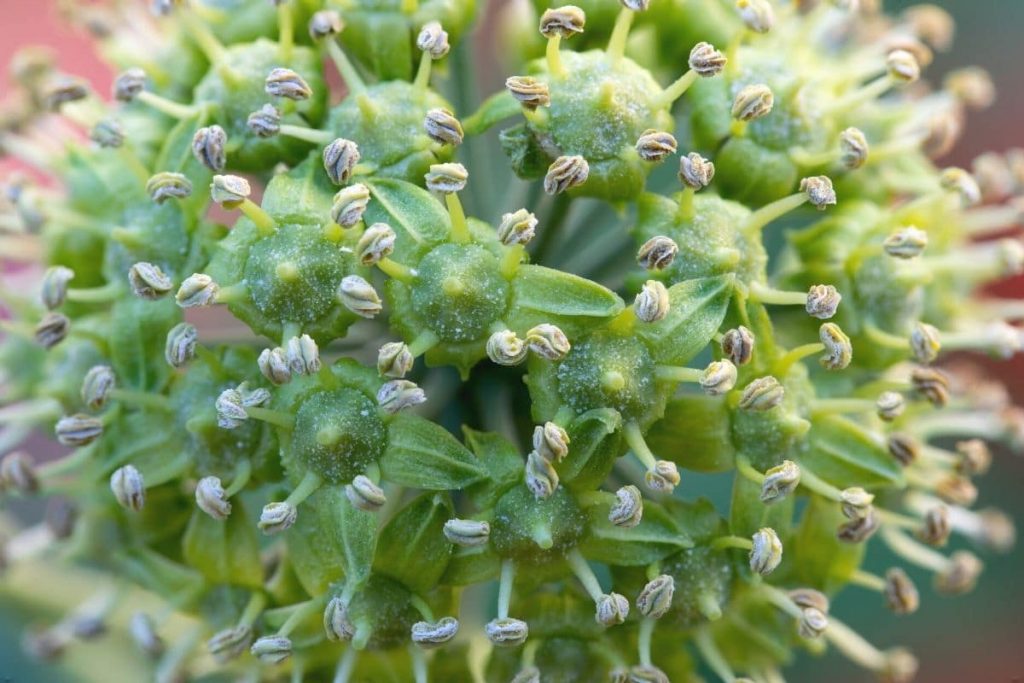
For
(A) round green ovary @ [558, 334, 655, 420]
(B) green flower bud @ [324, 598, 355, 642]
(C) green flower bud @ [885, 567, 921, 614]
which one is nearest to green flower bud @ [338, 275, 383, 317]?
(A) round green ovary @ [558, 334, 655, 420]

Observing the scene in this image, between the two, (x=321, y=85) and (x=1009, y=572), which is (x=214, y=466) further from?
(x=1009, y=572)

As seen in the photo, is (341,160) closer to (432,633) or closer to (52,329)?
(52,329)

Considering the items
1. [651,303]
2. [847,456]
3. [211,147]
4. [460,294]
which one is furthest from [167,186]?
[847,456]

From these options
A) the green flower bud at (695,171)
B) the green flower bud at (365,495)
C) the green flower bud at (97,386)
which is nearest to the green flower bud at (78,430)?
the green flower bud at (97,386)

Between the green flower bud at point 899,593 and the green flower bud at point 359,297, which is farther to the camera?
the green flower bud at point 899,593

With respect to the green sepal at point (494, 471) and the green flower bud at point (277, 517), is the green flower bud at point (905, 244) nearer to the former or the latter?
the green sepal at point (494, 471)

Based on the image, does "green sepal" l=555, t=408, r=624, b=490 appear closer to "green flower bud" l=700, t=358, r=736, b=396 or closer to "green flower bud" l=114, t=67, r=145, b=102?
"green flower bud" l=700, t=358, r=736, b=396

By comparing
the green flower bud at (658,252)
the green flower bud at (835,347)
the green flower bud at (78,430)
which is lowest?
the green flower bud at (78,430)
